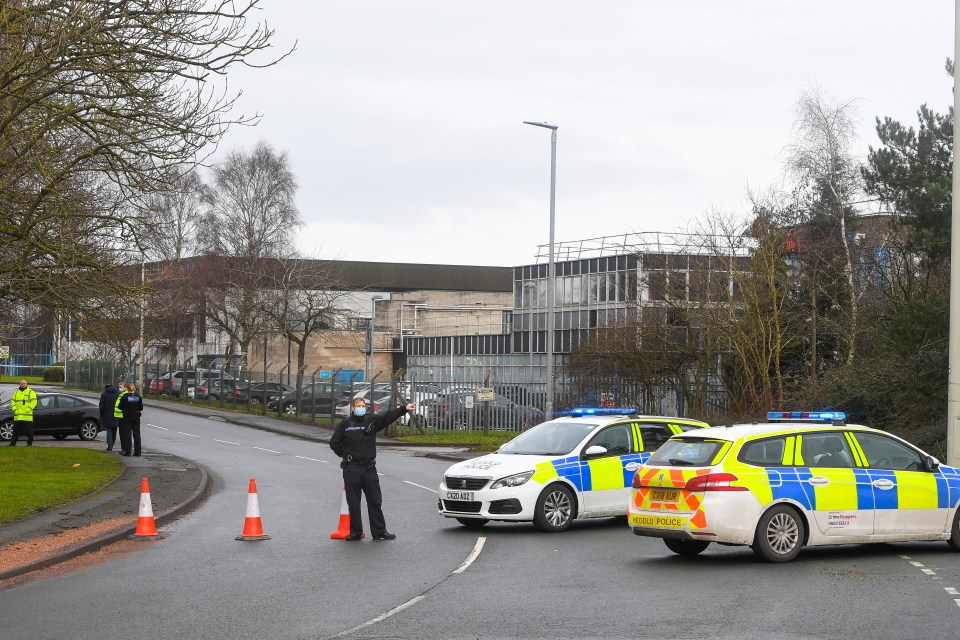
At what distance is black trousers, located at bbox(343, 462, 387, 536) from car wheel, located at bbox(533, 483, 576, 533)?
2172mm

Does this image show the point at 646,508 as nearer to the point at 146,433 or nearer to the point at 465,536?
the point at 465,536

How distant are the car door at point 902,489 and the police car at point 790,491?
11 mm

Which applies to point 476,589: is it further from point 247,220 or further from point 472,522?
point 247,220

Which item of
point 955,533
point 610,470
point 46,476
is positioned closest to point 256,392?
point 46,476

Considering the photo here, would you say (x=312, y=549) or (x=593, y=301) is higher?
(x=593, y=301)

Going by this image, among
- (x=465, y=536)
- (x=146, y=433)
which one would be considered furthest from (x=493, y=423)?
(x=465, y=536)

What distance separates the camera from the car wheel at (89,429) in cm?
3766

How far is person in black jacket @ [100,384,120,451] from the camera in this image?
31.9m

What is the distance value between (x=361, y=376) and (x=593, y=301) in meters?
24.8

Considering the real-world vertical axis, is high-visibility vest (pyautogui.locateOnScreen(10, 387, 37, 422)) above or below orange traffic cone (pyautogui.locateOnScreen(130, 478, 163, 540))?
above

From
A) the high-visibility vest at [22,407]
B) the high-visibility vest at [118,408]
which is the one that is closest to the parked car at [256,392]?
the high-visibility vest at [22,407]

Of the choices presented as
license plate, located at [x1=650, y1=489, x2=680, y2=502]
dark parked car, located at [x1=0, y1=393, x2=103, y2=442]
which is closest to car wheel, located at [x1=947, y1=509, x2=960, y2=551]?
license plate, located at [x1=650, y1=489, x2=680, y2=502]

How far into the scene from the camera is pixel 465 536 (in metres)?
15.6

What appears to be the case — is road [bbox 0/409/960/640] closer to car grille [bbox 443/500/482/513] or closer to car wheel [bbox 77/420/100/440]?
car grille [bbox 443/500/482/513]
